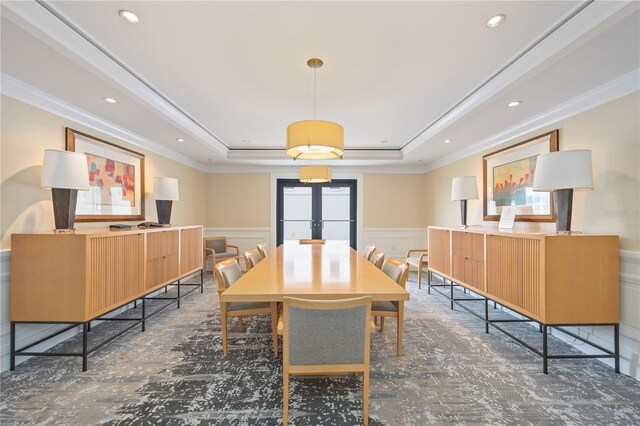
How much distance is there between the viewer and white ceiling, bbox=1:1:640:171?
6.15ft

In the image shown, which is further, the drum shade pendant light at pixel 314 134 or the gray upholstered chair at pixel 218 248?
the gray upholstered chair at pixel 218 248

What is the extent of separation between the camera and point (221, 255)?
19.3 feet

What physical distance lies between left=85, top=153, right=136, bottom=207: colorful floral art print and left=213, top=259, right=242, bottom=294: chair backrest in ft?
6.64

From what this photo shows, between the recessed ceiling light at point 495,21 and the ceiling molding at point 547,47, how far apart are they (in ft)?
1.37

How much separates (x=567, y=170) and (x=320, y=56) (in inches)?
90.3

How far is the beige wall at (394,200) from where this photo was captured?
684 cm

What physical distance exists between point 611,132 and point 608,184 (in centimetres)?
46

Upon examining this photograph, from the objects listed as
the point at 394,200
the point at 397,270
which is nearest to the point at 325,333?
the point at 397,270

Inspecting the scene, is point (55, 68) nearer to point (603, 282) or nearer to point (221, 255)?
point (221, 255)

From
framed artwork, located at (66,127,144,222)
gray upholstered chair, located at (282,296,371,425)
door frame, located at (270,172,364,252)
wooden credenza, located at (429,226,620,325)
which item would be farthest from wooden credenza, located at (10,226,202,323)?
door frame, located at (270,172,364,252)

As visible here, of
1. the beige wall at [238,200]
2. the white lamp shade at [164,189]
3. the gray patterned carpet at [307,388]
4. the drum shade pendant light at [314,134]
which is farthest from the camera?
the beige wall at [238,200]

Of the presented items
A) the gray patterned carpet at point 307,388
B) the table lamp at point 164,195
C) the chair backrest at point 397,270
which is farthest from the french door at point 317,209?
the gray patterned carpet at point 307,388

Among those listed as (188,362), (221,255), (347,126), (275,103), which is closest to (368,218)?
(347,126)

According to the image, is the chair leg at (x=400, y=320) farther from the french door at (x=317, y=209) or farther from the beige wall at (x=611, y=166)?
the french door at (x=317, y=209)
